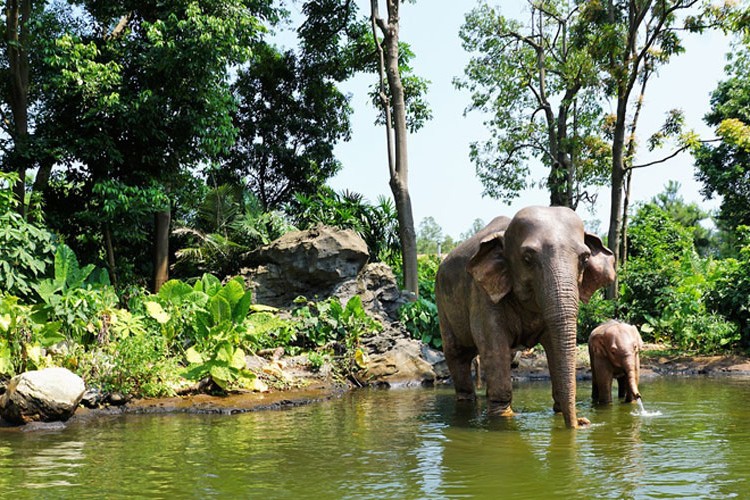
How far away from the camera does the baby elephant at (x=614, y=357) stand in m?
9.99

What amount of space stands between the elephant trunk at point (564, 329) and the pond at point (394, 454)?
1.51 feet

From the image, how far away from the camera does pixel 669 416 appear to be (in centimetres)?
923

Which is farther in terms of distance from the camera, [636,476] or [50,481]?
[50,481]

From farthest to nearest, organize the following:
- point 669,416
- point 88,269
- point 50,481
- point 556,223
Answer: point 88,269
point 669,416
point 556,223
point 50,481

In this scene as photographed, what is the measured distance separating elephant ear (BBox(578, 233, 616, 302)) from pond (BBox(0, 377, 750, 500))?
1.51 metres

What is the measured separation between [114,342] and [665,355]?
12368 millimetres

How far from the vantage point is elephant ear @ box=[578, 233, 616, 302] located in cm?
907

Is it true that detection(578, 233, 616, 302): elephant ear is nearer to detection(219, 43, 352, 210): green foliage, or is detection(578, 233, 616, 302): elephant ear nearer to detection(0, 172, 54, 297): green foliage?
detection(0, 172, 54, 297): green foliage

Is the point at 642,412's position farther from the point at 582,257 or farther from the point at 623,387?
the point at 582,257

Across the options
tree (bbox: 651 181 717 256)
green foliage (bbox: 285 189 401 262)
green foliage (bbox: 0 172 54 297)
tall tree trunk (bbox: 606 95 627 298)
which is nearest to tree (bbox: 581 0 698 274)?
tall tree trunk (bbox: 606 95 627 298)

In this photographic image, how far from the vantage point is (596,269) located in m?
9.06

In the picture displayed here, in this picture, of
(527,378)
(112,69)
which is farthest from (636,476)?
(112,69)

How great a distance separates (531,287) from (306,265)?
980 centimetres

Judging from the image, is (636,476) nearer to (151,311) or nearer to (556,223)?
(556,223)
